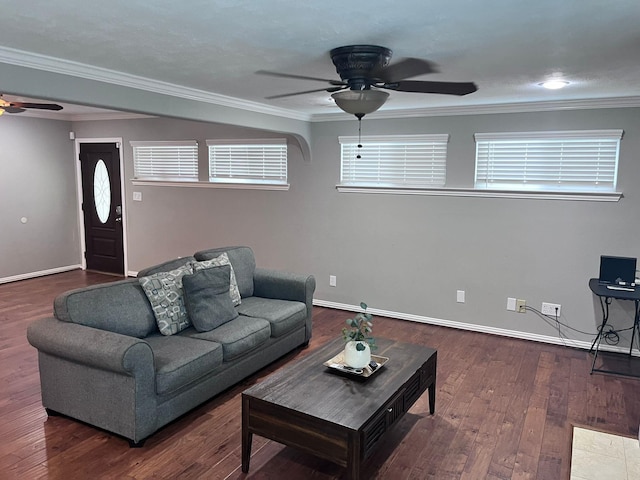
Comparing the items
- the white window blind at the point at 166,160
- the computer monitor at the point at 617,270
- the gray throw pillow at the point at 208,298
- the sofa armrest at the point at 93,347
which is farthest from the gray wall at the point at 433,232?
the sofa armrest at the point at 93,347

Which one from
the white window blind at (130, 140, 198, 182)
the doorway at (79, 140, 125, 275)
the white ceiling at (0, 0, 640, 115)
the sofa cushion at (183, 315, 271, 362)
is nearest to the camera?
the white ceiling at (0, 0, 640, 115)

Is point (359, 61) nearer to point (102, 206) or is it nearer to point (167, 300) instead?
point (167, 300)

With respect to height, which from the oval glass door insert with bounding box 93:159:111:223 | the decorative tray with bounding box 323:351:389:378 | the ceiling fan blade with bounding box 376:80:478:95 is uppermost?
the ceiling fan blade with bounding box 376:80:478:95

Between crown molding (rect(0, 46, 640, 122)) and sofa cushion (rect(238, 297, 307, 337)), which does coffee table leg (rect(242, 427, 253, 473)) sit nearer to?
sofa cushion (rect(238, 297, 307, 337))

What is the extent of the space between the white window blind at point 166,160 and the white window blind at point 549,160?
12.3 feet

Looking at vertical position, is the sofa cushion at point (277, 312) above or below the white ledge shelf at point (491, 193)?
below

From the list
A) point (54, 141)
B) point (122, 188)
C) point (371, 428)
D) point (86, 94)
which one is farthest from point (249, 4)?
point (54, 141)

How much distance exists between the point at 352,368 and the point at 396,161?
2.97 meters

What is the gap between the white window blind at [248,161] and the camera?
19.3 ft

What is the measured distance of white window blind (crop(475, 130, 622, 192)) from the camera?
425 cm

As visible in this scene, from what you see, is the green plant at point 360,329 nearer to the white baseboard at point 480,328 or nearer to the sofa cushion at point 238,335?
the sofa cushion at point 238,335

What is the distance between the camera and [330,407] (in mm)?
2424

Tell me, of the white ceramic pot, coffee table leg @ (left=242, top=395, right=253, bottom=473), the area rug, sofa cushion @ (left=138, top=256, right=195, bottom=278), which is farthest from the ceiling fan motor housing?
the area rug

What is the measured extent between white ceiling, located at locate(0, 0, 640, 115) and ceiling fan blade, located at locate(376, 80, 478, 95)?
0.56 ft
